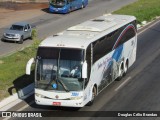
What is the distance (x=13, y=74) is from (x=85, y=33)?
17.8 ft

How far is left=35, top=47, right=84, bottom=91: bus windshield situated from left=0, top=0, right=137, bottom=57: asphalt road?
50.6ft

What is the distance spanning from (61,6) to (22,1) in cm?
844

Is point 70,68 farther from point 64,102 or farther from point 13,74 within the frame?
point 13,74

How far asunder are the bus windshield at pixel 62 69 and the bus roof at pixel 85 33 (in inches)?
13.2

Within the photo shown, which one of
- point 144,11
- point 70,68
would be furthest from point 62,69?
point 144,11

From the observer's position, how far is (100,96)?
19.6 metres

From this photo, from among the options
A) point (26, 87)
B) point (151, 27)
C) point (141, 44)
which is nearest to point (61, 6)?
point (151, 27)

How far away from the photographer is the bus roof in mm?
17000

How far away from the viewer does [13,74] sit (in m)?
22.3

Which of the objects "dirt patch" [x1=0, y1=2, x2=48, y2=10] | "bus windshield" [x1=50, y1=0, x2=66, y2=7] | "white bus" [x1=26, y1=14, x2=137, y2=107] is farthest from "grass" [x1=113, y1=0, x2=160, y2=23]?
"white bus" [x1=26, y1=14, x2=137, y2=107]

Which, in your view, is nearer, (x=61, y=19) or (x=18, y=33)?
(x=18, y=33)

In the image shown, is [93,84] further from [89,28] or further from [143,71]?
[143,71]

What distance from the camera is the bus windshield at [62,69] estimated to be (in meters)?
16.7

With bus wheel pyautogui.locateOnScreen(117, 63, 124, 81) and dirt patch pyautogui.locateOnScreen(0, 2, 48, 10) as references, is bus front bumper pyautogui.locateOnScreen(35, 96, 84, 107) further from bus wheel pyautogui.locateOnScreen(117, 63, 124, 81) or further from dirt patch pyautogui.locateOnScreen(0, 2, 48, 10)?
dirt patch pyautogui.locateOnScreen(0, 2, 48, 10)
